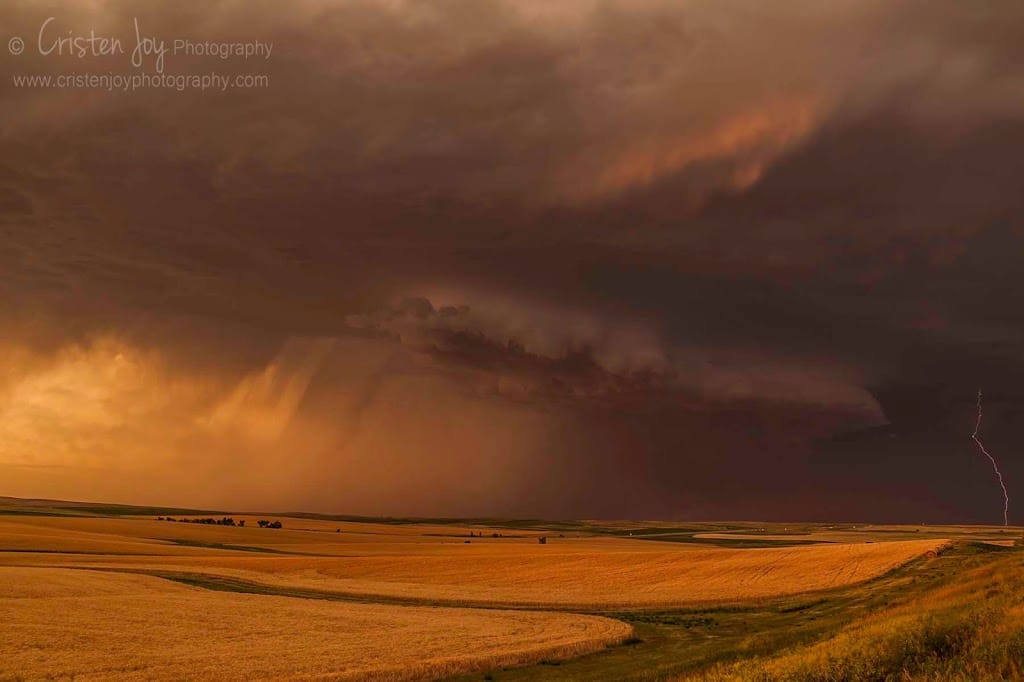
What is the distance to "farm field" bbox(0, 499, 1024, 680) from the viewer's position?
29.2m

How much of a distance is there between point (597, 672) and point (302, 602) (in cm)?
2932

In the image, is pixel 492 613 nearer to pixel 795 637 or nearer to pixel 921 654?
pixel 795 637

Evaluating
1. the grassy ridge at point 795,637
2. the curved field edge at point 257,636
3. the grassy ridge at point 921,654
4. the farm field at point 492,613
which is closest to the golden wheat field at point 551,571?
the farm field at point 492,613

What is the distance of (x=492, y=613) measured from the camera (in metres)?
49.8

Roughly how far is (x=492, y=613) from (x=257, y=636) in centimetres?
1628

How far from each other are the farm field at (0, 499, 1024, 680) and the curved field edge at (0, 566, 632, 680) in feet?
0.45

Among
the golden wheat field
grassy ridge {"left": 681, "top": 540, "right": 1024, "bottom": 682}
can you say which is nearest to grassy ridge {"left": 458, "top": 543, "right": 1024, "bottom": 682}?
grassy ridge {"left": 681, "top": 540, "right": 1024, "bottom": 682}

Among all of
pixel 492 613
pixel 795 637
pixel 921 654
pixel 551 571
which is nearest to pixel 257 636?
pixel 492 613

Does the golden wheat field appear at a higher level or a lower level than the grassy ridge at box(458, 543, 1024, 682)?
lower

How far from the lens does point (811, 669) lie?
64.0ft

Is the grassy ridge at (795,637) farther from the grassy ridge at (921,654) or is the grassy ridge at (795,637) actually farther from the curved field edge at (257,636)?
the curved field edge at (257,636)

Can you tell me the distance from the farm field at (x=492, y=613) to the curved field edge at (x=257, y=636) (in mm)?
138

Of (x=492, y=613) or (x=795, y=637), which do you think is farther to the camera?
(x=492, y=613)

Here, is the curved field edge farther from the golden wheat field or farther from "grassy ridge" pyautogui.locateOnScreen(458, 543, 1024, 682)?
the golden wheat field
